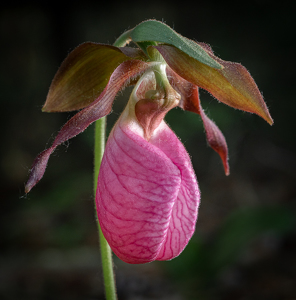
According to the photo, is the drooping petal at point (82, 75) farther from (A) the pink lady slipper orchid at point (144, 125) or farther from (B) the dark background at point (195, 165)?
(B) the dark background at point (195, 165)

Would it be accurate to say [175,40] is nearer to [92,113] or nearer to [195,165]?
[92,113]

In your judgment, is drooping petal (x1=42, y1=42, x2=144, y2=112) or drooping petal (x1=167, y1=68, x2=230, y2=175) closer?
drooping petal (x1=42, y1=42, x2=144, y2=112)

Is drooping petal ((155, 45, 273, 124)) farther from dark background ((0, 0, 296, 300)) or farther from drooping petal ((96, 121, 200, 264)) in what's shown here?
dark background ((0, 0, 296, 300))

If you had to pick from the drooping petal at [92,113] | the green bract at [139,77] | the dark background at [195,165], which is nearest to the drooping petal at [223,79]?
the green bract at [139,77]

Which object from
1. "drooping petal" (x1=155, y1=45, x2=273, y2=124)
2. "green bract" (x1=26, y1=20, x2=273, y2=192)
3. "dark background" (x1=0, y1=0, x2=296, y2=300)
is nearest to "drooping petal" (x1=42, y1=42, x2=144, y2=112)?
"green bract" (x1=26, y1=20, x2=273, y2=192)

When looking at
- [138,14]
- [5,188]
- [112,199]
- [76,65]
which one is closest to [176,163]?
[112,199]
